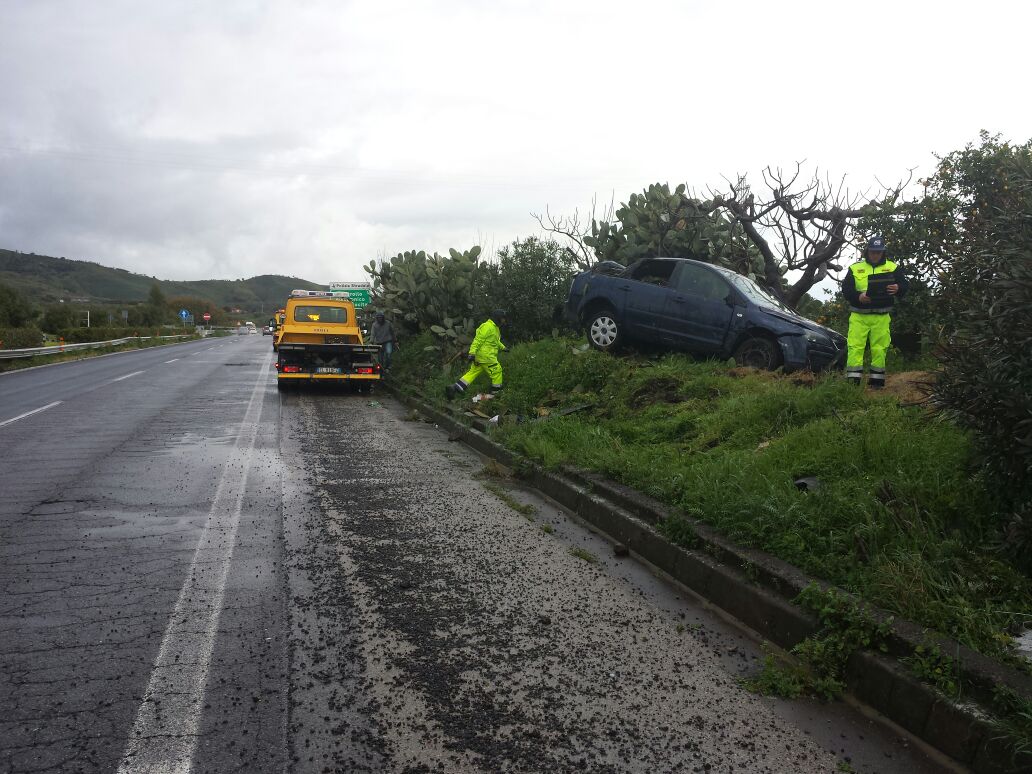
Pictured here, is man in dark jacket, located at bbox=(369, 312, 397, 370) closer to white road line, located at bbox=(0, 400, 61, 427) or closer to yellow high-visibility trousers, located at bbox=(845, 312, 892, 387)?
white road line, located at bbox=(0, 400, 61, 427)

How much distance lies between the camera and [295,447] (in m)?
9.42

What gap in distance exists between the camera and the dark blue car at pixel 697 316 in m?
10.1

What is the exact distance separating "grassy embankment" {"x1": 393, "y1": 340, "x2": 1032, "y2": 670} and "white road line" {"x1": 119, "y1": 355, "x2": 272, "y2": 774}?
3063 mm

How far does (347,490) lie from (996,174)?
8610 millimetres

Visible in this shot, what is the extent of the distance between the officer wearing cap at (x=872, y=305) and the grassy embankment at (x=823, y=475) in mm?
572

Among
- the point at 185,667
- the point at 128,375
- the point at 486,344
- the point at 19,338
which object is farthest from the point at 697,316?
the point at 19,338

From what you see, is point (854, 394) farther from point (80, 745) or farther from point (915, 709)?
point (80, 745)

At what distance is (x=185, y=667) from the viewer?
3396mm

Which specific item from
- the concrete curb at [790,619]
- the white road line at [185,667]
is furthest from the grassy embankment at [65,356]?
the concrete curb at [790,619]

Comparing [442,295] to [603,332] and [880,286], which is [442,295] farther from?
[880,286]

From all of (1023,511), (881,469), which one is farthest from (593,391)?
(1023,511)

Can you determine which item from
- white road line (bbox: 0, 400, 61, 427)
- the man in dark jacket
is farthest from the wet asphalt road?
the man in dark jacket

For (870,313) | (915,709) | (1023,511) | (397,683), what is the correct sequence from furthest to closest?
(870,313)
(1023,511)
(397,683)
(915,709)

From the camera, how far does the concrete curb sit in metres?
2.88
